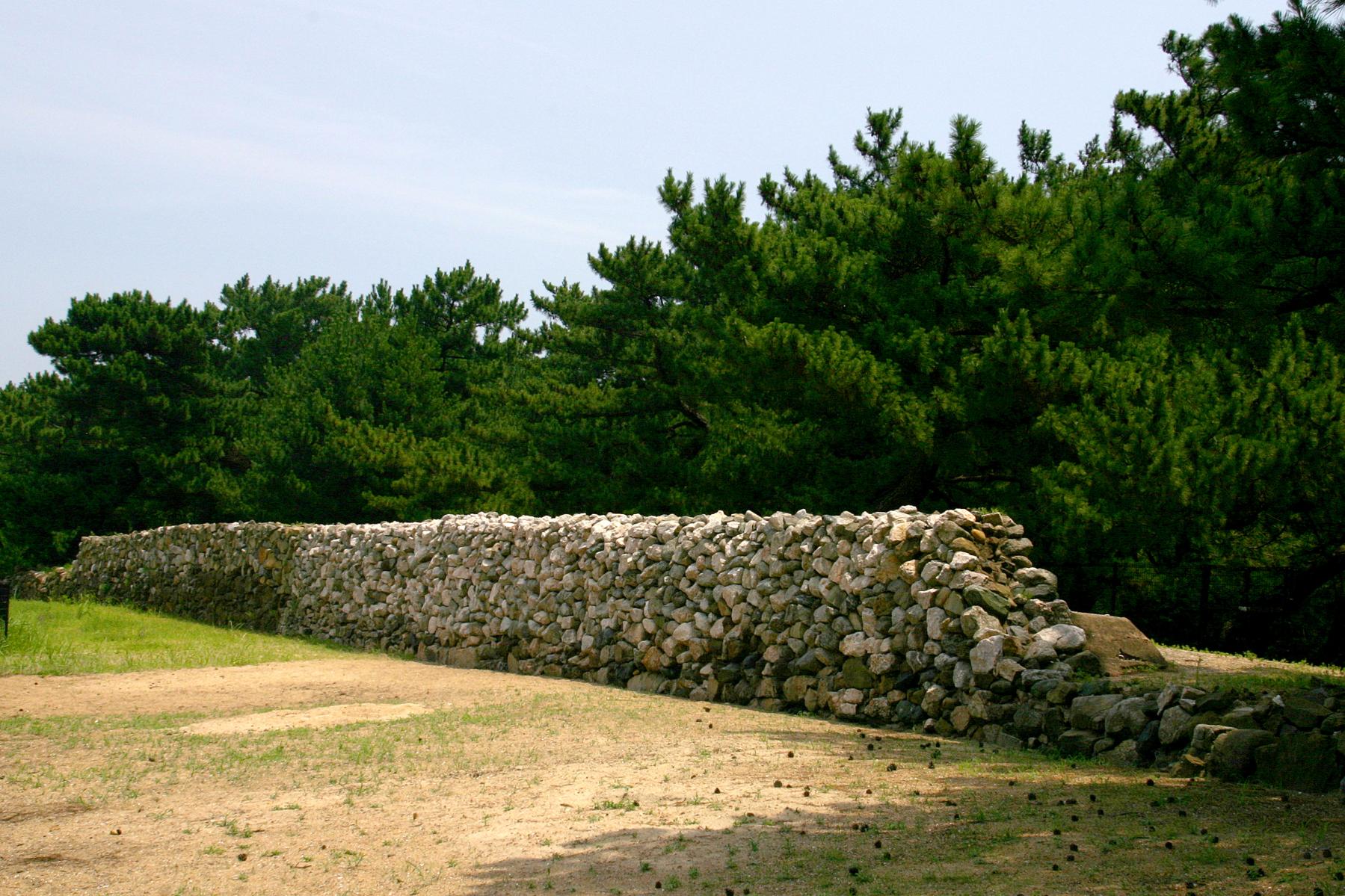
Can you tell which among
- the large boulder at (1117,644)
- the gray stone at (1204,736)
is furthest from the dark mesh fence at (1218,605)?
the gray stone at (1204,736)

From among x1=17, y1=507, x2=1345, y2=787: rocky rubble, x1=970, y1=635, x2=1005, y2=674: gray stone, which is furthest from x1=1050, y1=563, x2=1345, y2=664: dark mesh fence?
x1=970, y1=635, x2=1005, y2=674: gray stone

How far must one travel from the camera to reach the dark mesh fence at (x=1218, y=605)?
1113 centimetres

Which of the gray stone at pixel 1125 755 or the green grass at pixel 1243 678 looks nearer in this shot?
the gray stone at pixel 1125 755

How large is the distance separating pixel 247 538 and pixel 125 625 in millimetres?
3228

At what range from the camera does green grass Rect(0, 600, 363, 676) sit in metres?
12.3

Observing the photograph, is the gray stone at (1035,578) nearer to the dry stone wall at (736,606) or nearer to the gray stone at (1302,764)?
the dry stone wall at (736,606)

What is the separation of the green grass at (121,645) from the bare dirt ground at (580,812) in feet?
12.4

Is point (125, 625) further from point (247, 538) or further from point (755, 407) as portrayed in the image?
point (755, 407)

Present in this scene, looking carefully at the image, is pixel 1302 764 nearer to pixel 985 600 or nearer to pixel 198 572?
pixel 985 600

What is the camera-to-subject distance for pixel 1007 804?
17.3ft

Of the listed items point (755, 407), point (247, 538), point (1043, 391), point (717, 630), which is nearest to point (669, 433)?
point (755, 407)

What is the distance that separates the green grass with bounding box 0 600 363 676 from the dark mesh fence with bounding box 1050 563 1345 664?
33.2 feet

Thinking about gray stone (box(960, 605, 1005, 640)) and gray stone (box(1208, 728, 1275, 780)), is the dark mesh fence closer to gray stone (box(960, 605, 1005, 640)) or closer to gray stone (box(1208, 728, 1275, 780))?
gray stone (box(960, 605, 1005, 640))

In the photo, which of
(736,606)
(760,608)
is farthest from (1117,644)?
(736,606)
